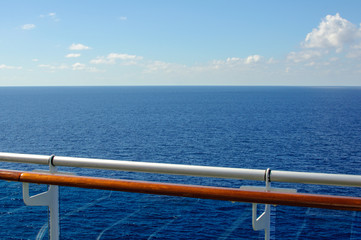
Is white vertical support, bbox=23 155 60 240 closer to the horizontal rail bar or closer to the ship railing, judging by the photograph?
the ship railing

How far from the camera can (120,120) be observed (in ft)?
259

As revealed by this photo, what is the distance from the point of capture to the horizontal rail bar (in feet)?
5.50

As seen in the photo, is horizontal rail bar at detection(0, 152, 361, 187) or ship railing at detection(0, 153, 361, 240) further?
horizontal rail bar at detection(0, 152, 361, 187)

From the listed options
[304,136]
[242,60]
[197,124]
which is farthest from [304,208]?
[242,60]

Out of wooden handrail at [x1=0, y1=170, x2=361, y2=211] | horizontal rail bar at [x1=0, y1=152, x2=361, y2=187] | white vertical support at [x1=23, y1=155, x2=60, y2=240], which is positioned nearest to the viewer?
wooden handrail at [x1=0, y1=170, x2=361, y2=211]

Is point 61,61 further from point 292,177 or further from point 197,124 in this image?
point 292,177

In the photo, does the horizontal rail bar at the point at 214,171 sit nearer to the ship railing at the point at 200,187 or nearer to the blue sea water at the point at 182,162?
the ship railing at the point at 200,187

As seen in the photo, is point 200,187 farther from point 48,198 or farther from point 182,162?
point 182,162

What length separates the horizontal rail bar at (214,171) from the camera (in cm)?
168

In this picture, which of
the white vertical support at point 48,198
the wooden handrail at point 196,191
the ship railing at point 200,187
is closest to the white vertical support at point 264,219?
the ship railing at point 200,187

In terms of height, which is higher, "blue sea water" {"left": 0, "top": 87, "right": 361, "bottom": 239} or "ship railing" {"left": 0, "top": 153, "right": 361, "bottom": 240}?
"ship railing" {"left": 0, "top": 153, "right": 361, "bottom": 240}

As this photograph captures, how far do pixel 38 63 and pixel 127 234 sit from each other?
535 feet

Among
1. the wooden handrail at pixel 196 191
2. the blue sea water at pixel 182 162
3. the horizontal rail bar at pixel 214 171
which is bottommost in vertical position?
the blue sea water at pixel 182 162

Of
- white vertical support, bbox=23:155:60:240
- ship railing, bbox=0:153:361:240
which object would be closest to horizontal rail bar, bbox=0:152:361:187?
ship railing, bbox=0:153:361:240
